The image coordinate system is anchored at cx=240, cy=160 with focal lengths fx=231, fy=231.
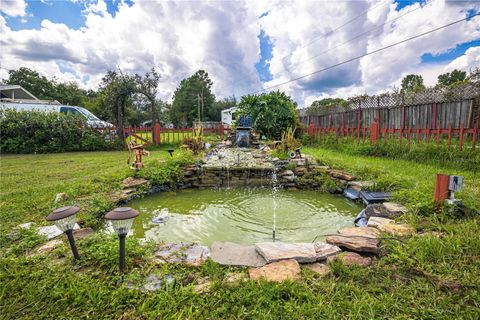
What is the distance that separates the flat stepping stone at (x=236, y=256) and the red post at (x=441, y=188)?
6.20ft

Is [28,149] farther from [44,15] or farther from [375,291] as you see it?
[375,291]

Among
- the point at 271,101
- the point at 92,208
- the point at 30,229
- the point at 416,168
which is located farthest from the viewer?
the point at 271,101

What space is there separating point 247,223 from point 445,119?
214 inches

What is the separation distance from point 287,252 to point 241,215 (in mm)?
1426

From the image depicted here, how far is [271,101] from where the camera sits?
9.79 m

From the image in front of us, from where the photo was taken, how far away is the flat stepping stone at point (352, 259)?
1682mm

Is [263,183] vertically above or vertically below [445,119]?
below

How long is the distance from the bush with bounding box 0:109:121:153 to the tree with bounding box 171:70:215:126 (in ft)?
84.6

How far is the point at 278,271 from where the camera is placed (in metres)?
1.62

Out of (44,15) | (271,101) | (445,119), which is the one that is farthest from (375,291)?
(271,101)

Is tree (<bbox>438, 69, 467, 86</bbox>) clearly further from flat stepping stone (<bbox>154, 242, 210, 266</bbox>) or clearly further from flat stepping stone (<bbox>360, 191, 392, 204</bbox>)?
flat stepping stone (<bbox>154, 242, 210, 266</bbox>)

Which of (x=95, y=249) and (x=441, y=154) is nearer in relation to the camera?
(x=95, y=249)

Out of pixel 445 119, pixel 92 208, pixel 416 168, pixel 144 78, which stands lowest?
pixel 92 208

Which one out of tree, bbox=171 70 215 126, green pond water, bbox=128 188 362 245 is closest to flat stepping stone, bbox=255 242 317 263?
green pond water, bbox=128 188 362 245
